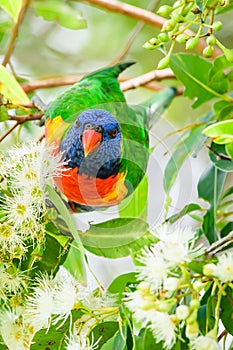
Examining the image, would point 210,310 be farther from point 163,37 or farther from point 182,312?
point 163,37

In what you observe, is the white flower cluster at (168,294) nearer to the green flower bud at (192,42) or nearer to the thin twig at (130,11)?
the green flower bud at (192,42)

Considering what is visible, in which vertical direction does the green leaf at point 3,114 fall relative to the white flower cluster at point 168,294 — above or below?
below

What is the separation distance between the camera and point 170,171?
0.91m

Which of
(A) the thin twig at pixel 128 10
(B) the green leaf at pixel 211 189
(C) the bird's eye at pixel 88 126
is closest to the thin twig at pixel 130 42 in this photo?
(A) the thin twig at pixel 128 10

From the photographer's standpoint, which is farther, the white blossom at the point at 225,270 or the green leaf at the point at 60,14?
the green leaf at the point at 60,14

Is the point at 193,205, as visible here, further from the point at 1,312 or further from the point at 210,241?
the point at 1,312

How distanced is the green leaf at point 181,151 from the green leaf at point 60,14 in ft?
1.10

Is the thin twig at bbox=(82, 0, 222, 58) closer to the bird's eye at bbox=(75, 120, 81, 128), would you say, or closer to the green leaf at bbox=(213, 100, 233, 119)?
the green leaf at bbox=(213, 100, 233, 119)

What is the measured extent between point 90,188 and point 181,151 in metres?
0.27

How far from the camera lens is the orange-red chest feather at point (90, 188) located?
71 centimetres

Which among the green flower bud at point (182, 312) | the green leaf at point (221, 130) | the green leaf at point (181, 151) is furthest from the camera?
the green leaf at point (181, 151)

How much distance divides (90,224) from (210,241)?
6.0 inches

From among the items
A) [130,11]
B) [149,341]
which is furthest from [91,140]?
[130,11]

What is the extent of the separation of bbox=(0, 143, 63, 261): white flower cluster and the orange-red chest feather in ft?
0.15
